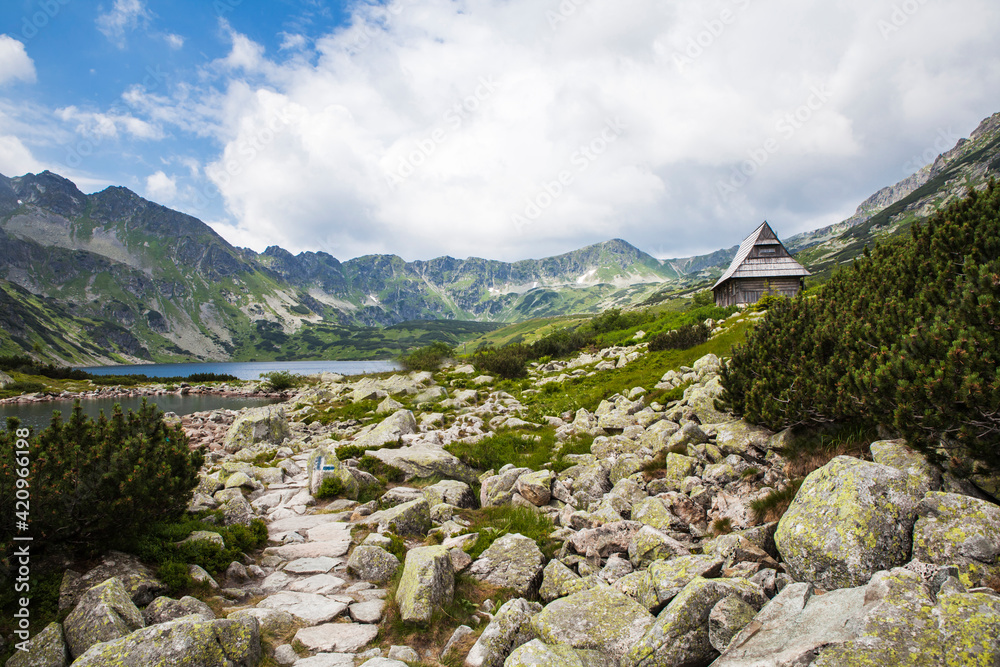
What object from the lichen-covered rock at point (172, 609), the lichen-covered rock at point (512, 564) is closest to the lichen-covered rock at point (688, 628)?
the lichen-covered rock at point (512, 564)

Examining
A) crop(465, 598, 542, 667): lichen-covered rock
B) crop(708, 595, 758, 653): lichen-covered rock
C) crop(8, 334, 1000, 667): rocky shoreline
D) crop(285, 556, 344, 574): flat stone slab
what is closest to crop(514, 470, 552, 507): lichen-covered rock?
crop(8, 334, 1000, 667): rocky shoreline

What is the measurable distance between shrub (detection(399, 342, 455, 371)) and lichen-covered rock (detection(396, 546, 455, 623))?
40.9 m

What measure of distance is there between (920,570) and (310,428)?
24.6 metres

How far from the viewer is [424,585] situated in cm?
669

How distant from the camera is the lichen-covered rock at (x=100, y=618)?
5359 millimetres

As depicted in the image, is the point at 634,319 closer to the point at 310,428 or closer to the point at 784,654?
the point at 310,428

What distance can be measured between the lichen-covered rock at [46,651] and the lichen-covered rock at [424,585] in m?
4.11

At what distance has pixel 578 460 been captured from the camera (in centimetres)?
1302

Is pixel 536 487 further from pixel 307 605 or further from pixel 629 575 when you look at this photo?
pixel 307 605

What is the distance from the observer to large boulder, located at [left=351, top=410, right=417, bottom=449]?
56.6 ft

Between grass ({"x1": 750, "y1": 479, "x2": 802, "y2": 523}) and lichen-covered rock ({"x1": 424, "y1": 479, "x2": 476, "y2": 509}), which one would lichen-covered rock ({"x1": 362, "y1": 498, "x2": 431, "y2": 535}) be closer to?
lichen-covered rock ({"x1": 424, "y1": 479, "x2": 476, "y2": 509})

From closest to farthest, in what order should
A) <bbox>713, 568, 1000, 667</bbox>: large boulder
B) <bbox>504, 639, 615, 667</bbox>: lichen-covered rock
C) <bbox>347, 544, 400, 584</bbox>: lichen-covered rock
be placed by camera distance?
<bbox>713, 568, 1000, 667</bbox>: large boulder, <bbox>504, 639, 615, 667</bbox>: lichen-covered rock, <bbox>347, 544, 400, 584</bbox>: lichen-covered rock

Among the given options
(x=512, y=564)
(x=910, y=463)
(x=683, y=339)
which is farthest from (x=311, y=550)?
(x=683, y=339)

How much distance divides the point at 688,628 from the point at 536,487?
19.7ft
